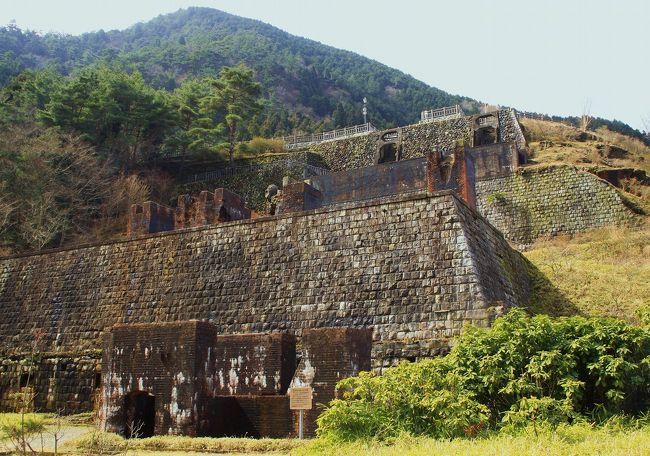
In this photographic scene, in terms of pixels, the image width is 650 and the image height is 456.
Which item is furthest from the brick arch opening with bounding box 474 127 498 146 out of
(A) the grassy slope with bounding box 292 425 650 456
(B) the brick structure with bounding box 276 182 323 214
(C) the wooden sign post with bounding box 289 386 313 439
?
(A) the grassy slope with bounding box 292 425 650 456

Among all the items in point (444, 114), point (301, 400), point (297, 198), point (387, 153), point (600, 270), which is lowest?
point (301, 400)

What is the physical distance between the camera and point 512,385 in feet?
28.4

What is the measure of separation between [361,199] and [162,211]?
12522mm

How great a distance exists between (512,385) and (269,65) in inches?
3850

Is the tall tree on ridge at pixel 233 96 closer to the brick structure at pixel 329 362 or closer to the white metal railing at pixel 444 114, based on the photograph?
the white metal railing at pixel 444 114

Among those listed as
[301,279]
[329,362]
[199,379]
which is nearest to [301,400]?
[329,362]

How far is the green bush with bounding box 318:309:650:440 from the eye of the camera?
836cm

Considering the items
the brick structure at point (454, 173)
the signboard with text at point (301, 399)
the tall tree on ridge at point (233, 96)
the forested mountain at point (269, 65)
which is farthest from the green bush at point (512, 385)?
the forested mountain at point (269, 65)

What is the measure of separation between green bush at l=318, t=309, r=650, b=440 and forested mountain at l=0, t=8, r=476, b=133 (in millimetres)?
55221

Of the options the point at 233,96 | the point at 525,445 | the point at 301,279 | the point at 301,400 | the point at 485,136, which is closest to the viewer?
the point at 525,445

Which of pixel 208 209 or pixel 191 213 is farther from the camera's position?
pixel 191 213

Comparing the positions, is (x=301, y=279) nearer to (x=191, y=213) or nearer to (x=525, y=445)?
(x=191, y=213)

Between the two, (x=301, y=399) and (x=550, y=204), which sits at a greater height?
(x=550, y=204)

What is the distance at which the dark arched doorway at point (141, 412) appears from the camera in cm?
1209
